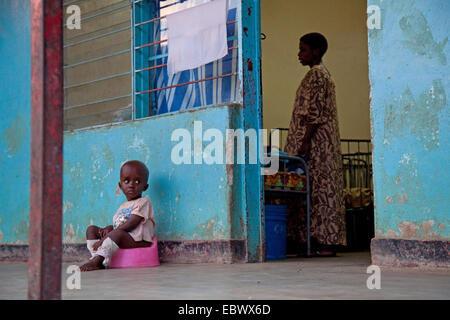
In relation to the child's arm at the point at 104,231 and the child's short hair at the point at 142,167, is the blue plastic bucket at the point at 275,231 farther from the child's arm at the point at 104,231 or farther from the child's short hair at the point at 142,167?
the child's arm at the point at 104,231

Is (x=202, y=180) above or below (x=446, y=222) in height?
above

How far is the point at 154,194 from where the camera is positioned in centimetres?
485

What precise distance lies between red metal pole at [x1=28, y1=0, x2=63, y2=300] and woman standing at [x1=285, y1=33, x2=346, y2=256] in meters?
4.08

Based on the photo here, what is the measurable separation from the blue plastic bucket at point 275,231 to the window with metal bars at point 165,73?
3.53 ft

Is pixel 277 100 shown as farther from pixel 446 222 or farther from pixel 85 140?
pixel 446 222

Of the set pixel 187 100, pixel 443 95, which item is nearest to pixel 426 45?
pixel 443 95

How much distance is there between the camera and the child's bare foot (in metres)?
4.02

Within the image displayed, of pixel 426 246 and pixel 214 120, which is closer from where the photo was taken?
pixel 426 246

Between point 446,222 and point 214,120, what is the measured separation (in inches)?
72.3

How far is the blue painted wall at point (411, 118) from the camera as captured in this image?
3500mm

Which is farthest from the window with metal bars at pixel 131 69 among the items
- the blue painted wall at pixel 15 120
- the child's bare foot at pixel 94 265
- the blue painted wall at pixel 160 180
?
the child's bare foot at pixel 94 265

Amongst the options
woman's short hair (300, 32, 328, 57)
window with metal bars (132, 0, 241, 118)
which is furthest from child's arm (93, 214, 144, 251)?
woman's short hair (300, 32, 328, 57)

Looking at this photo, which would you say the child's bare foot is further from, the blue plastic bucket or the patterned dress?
the patterned dress
